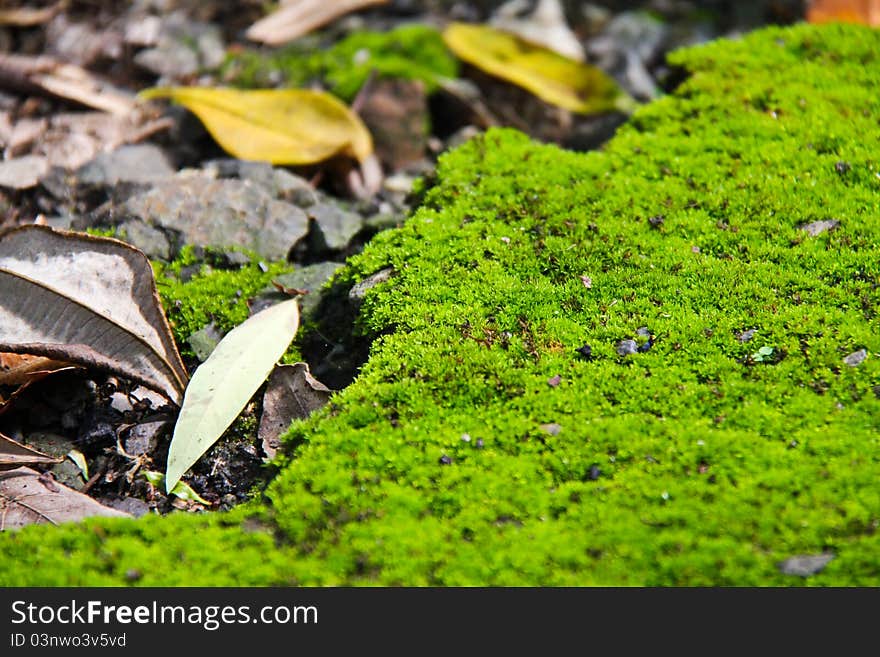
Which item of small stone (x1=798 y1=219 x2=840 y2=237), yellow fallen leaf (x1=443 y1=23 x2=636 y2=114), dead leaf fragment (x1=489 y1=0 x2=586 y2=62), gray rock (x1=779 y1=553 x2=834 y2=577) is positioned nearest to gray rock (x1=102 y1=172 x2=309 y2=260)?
yellow fallen leaf (x1=443 y1=23 x2=636 y2=114)

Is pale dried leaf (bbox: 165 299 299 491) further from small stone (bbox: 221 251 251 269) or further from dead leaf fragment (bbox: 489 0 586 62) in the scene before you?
dead leaf fragment (bbox: 489 0 586 62)

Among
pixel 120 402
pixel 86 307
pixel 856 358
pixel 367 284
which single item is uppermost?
pixel 856 358

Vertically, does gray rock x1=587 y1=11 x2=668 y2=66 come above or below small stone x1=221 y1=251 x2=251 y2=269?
above

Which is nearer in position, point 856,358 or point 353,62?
point 856,358

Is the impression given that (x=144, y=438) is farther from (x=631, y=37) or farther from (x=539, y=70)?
(x=631, y=37)

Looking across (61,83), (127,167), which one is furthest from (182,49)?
(127,167)
